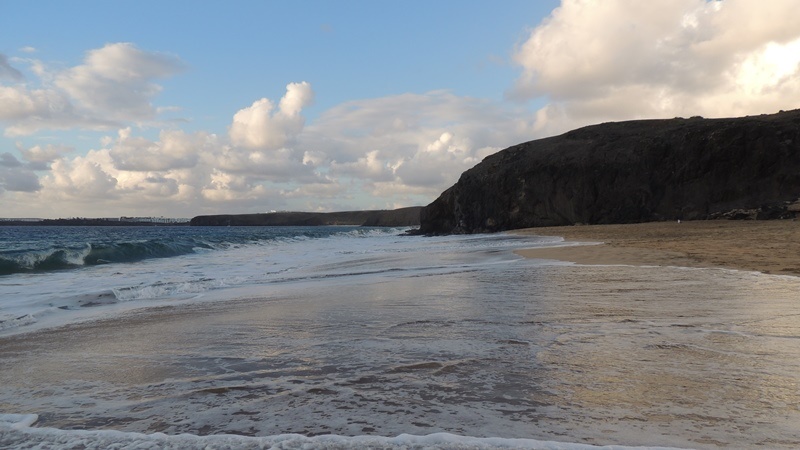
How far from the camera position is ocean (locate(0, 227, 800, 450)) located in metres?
2.49

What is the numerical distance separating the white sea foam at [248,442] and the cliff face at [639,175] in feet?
108

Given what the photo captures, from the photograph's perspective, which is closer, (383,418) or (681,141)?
(383,418)

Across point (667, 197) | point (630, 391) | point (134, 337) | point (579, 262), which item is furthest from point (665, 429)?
point (667, 197)

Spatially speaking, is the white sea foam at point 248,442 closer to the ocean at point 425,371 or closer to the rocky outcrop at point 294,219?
the ocean at point 425,371

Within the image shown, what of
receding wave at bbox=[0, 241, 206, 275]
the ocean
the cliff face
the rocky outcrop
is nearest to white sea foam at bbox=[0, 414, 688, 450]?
the ocean

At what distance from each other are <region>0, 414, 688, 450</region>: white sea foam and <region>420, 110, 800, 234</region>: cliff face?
32802 mm

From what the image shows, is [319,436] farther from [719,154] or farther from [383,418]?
[719,154]

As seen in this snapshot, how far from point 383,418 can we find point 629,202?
1620 inches

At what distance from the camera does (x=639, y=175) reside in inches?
1574

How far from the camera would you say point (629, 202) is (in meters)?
39.6

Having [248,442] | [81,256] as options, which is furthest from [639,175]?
[248,442]

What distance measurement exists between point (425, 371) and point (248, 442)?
4.60 ft

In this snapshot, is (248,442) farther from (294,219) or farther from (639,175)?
(294,219)

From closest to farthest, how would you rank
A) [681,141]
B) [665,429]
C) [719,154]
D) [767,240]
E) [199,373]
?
[665,429]
[199,373]
[767,240]
[719,154]
[681,141]
